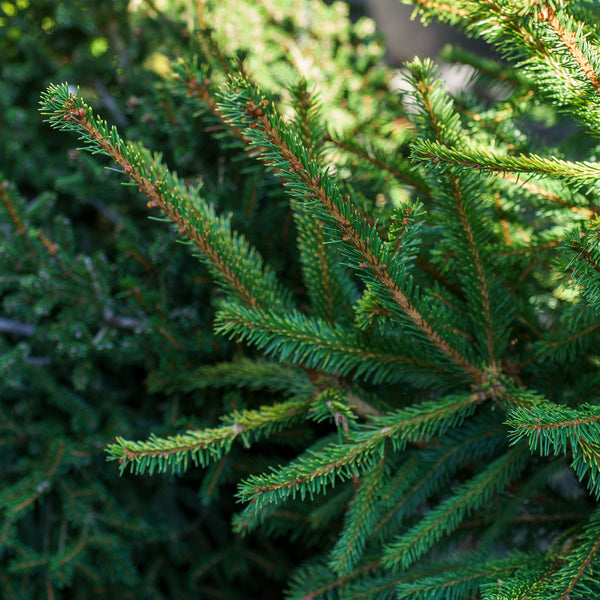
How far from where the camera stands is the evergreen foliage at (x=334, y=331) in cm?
48

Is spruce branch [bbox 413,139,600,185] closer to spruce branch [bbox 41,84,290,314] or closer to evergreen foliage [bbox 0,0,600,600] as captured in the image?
evergreen foliage [bbox 0,0,600,600]

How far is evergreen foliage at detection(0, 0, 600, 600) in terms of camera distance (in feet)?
1.56

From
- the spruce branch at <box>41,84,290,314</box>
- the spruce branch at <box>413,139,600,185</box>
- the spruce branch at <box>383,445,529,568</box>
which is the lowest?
the spruce branch at <box>383,445,529,568</box>

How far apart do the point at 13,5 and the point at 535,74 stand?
120 cm

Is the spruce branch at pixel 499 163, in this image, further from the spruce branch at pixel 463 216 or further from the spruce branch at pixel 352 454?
the spruce branch at pixel 352 454

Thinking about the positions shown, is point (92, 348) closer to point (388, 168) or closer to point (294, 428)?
point (294, 428)

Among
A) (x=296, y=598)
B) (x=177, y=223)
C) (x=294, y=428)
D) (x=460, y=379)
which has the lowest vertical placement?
(x=296, y=598)

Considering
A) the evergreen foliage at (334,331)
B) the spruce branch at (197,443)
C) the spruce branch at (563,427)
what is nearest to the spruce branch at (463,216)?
the evergreen foliage at (334,331)

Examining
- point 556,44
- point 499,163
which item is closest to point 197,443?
point 499,163

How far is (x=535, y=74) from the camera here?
528 mm

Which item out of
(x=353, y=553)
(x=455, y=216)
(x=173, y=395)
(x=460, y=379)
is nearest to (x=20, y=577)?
(x=173, y=395)

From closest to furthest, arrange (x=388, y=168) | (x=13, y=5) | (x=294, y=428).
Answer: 1. (x=388, y=168)
2. (x=294, y=428)
3. (x=13, y=5)

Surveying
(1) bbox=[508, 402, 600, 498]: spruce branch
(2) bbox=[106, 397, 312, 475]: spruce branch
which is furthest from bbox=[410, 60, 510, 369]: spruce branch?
(2) bbox=[106, 397, 312, 475]: spruce branch

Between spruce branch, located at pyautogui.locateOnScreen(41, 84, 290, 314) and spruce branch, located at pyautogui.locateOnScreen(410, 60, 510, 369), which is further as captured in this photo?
spruce branch, located at pyautogui.locateOnScreen(410, 60, 510, 369)
